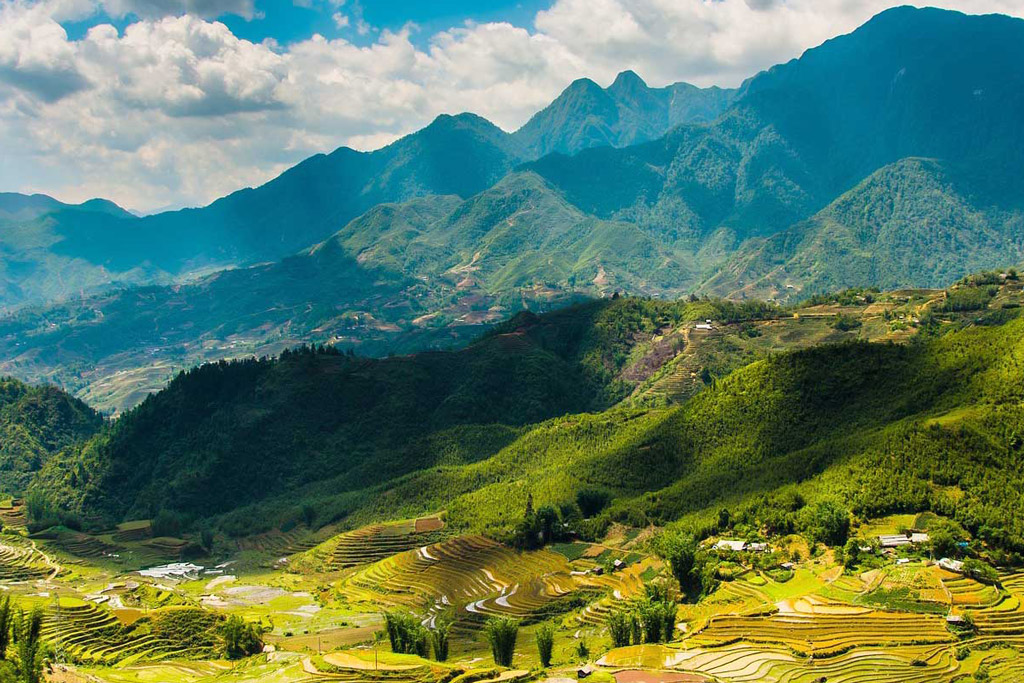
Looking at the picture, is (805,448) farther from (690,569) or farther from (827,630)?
(827,630)

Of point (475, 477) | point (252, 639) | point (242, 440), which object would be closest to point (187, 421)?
point (242, 440)

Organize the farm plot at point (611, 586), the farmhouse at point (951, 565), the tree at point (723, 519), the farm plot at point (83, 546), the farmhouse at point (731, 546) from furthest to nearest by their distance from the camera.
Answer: the farm plot at point (83, 546) < the tree at point (723, 519) < the farmhouse at point (731, 546) < the farm plot at point (611, 586) < the farmhouse at point (951, 565)

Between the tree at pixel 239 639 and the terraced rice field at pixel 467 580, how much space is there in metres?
16.8

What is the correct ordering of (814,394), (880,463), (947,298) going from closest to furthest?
(880,463), (814,394), (947,298)

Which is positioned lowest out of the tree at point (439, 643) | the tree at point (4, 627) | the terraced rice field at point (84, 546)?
the tree at point (439, 643)

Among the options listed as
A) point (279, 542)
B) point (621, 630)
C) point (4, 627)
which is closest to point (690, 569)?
point (621, 630)

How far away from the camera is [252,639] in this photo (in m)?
77.3

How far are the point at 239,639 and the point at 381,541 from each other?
112ft

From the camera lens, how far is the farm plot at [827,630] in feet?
190

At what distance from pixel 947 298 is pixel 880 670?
132425 mm

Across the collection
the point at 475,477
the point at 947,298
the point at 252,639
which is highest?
the point at 947,298

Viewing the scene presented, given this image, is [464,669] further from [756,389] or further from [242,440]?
[242,440]

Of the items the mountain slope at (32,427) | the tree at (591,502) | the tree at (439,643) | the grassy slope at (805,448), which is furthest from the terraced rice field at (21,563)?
the tree at (591,502)

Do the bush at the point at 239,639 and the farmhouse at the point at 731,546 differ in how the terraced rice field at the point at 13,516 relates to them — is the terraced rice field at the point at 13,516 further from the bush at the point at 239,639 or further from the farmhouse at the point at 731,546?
the farmhouse at the point at 731,546
